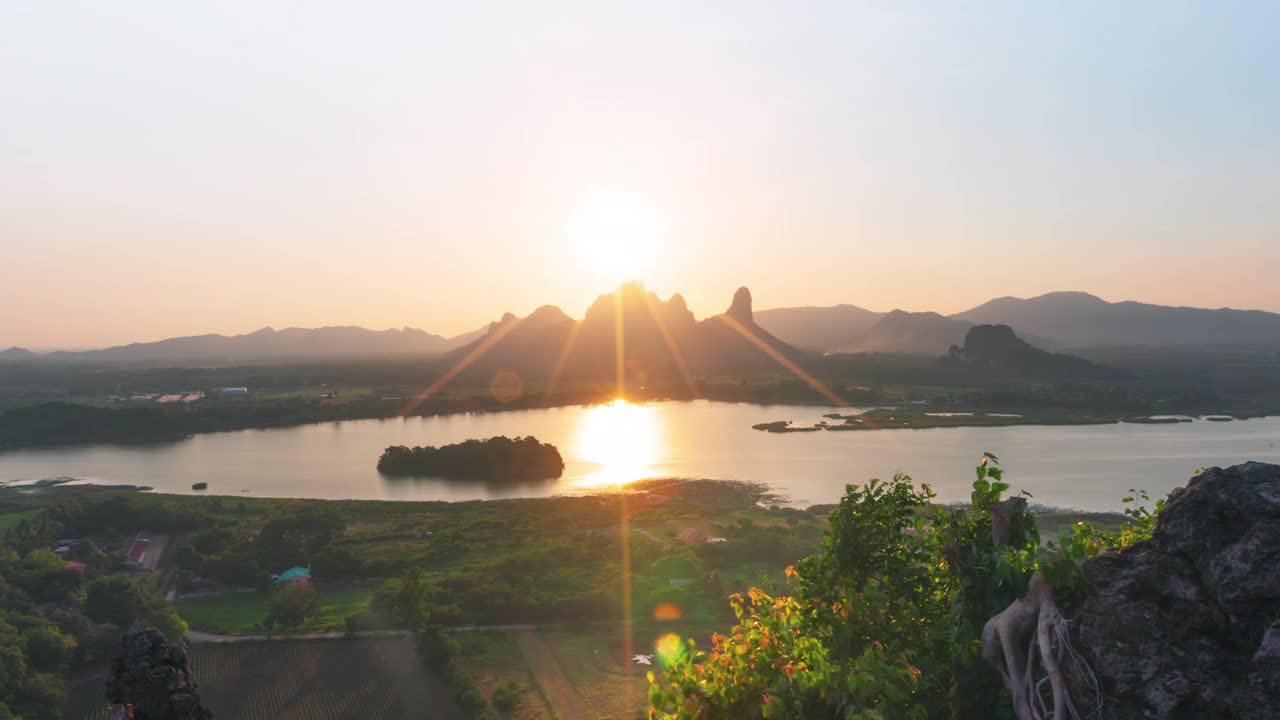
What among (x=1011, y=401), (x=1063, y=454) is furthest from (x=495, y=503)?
(x=1011, y=401)

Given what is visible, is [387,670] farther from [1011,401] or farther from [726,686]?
[1011,401]

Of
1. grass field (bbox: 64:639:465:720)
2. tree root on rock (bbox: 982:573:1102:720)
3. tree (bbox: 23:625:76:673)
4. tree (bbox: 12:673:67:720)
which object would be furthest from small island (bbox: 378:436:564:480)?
tree root on rock (bbox: 982:573:1102:720)

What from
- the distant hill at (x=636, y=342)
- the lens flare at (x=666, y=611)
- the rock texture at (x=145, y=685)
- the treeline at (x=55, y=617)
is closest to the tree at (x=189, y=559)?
the treeline at (x=55, y=617)

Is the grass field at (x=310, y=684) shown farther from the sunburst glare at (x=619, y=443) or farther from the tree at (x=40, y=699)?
the sunburst glare at (x=619, y=443)

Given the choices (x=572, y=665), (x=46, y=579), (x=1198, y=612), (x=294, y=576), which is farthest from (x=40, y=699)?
(x=1198, y=612)

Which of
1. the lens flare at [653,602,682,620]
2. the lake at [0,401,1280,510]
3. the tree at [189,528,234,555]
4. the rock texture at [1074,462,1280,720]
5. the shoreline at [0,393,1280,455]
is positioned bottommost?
the lens flare at [653,602,682,620]

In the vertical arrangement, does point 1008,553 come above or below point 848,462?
above

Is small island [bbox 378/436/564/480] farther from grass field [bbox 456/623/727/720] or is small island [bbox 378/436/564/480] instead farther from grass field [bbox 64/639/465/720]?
grass field [bbox 64/639/465/720]
